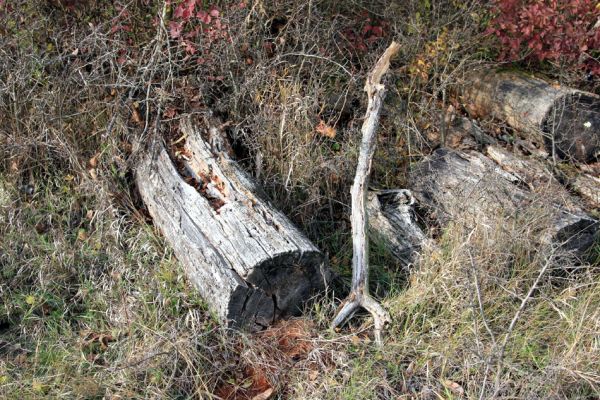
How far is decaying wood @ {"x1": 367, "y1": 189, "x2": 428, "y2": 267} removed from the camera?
413 centimetres

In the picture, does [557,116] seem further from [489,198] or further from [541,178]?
[489,198]

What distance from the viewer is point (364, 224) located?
3.83 m

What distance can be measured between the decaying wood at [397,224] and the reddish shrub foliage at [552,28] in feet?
5.45

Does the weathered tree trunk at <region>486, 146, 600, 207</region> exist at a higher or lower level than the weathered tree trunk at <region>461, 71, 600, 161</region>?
lower

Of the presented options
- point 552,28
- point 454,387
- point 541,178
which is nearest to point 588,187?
point 541,178

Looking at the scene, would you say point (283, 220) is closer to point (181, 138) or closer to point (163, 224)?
point (163, 224)

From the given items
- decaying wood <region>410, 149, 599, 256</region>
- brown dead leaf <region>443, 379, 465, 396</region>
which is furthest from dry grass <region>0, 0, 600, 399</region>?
decaying wood <region>410, 149, 599, 256</region>

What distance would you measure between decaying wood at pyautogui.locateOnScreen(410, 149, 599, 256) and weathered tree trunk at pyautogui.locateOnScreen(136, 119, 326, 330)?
1.07 m

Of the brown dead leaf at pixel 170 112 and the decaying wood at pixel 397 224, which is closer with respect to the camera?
the decaying wood at pixel 397 224

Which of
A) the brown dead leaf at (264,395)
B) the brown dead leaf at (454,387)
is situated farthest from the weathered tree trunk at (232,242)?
the brown dead leaf at (454,387)

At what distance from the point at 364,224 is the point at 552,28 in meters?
2.44

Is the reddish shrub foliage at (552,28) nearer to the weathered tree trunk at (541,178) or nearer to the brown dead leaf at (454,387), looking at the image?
the weathered tree trunk at (541,178)

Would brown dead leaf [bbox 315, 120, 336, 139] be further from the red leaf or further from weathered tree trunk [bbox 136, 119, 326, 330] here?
the red leaf

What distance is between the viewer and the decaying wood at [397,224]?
13.6 feet
